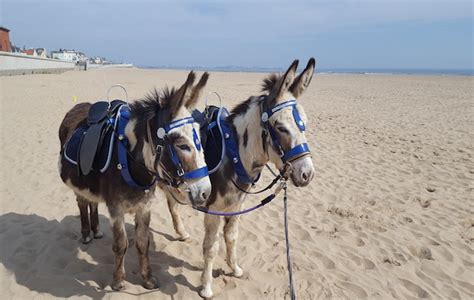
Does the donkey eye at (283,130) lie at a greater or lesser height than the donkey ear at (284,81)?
lesser

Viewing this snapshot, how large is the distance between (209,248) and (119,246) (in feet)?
3.12

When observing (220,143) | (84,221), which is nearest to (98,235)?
(84,221)

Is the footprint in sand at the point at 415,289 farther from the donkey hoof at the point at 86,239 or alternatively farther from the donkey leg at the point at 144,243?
the donkey hoof at the point at 86,239

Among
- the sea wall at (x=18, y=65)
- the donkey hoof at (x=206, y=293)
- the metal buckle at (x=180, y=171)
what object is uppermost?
the sea wall at (x=18, y=65)

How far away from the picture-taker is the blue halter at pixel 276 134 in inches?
111

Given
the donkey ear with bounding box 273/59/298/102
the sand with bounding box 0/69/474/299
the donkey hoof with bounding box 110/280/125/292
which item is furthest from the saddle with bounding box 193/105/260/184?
the donkey hoof with bounding box 110/280/125/292

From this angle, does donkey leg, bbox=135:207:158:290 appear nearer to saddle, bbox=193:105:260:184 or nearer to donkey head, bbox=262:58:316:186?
saddle, bbox=193:105:260:184

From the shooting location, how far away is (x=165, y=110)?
8.94 feet

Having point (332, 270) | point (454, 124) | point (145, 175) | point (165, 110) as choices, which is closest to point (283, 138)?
point (165, 110)

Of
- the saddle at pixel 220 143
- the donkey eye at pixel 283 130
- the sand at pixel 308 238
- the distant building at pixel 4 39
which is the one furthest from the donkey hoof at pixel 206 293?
the distant building at pixel 4 39

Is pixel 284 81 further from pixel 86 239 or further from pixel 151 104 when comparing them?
pixel 86 239

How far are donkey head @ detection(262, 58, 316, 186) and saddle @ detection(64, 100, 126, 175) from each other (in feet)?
5.27

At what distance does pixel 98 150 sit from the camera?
3338 millimetres

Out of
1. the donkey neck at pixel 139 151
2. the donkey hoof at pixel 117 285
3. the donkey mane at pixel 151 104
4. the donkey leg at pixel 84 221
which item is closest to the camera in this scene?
the donkey mane at pixel 151 104
